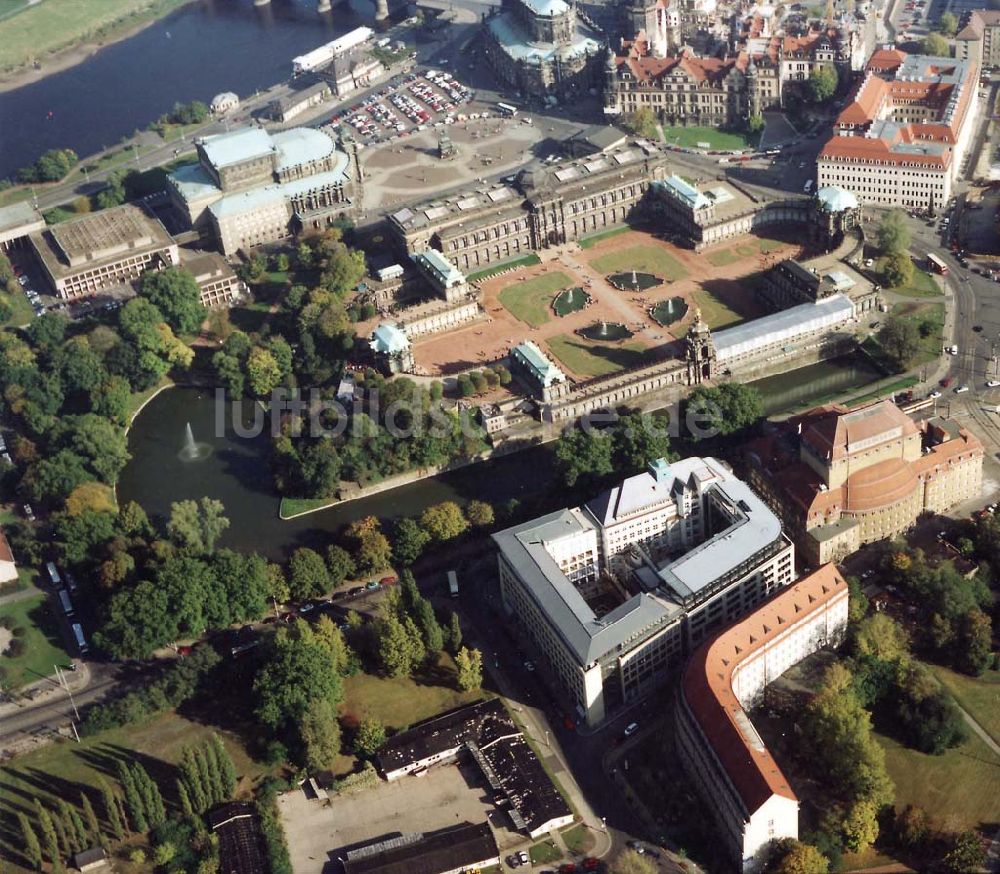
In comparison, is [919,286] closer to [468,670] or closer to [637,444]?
[637,444]

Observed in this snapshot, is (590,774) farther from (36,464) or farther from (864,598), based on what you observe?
(36,464)

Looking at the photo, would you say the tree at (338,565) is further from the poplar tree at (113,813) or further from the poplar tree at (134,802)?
the poplar tree at (113,813)

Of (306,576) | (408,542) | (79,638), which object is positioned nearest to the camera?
(79,638)

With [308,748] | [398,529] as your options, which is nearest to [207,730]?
[308,748]

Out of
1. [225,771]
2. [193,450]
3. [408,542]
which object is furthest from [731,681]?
[193,450]

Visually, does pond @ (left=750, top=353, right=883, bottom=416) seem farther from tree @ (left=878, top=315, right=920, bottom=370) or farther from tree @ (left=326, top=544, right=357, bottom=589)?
tree @ (left=326, top=544, right=357, bottom=589)

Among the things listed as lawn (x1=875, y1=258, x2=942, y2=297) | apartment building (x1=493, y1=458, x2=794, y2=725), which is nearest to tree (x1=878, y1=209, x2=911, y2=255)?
lawn (x1=875, y1=258, x2=942, y2=297)

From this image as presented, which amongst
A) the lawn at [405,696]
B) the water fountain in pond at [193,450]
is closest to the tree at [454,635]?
the lawn at [405,696]
